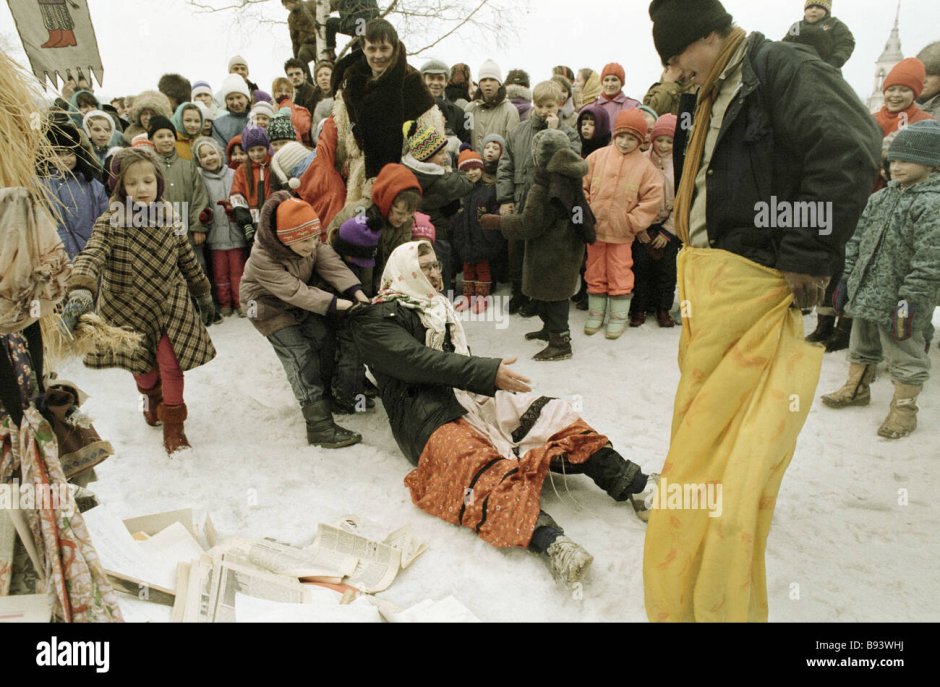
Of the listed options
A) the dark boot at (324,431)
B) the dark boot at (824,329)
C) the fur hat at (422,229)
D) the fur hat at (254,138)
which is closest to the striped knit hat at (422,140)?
the fur hat at (422,229)

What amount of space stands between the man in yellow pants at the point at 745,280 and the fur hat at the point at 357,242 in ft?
7.82

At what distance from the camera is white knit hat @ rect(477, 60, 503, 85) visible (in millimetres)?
6832

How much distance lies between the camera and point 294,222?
3.59 m

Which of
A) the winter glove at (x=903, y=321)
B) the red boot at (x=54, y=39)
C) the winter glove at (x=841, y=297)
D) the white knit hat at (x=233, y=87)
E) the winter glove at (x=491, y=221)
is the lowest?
the winter glove at (x=841, y=297)

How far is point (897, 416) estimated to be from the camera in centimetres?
374

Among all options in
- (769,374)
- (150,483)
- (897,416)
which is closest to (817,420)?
(897,416)

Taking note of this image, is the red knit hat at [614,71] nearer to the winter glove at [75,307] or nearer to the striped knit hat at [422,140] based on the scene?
the striped knit hat at [422,140]

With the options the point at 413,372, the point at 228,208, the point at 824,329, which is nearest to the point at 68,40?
the point at 228,208

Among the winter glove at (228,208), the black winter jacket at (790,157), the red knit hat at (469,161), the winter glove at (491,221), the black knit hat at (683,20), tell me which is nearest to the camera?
the black winter jacket at (790,157)

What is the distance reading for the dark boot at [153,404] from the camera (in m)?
3.93

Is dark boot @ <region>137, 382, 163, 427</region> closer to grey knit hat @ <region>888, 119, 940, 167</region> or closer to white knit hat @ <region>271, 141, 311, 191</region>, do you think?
white knit hat @ <region>271, 141, 311, 191</region>

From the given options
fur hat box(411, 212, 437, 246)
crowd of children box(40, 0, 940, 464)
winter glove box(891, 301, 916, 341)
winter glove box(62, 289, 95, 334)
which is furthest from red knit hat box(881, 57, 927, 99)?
winter glove box(62, 289, 95, 334)

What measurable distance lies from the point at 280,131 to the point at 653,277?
12.1 ft

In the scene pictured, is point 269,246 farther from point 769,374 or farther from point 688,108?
point 769,374
